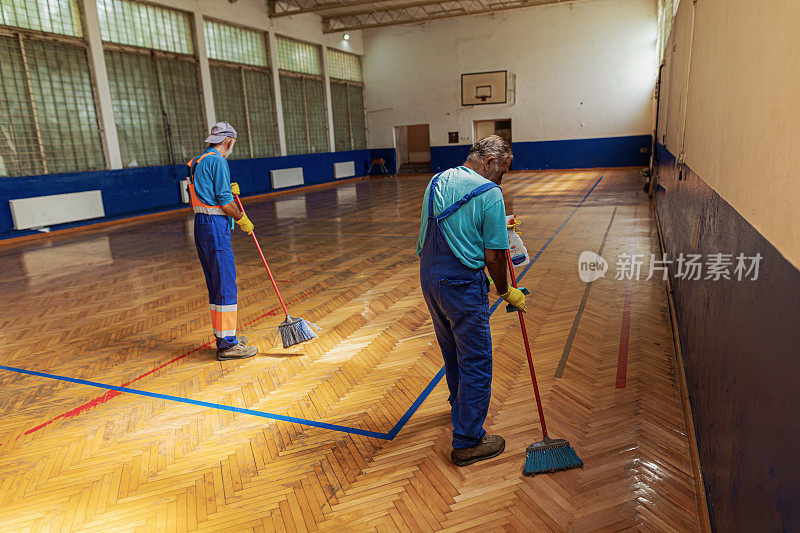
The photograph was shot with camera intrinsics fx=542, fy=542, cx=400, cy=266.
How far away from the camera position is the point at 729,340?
7.27 feet

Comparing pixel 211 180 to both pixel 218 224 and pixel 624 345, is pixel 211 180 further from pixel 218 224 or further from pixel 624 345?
pixel 624 345

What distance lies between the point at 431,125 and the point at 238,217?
75.0 feet

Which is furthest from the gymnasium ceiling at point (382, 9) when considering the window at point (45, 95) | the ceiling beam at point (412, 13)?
the window at point (45, 95)

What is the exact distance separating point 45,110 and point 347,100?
586 inches

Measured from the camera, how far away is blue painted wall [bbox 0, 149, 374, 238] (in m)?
12.4

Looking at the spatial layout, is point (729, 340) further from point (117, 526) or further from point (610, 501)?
point (117, 526)

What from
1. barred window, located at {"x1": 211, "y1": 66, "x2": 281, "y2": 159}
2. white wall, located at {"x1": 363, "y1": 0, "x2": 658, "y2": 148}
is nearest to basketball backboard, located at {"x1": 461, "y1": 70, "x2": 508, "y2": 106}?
white wall, located at {"x1": 363, "y1": 0, "x2": 658, "y2": 148}

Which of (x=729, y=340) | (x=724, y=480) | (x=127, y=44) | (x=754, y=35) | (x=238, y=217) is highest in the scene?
(x=127, y=44)

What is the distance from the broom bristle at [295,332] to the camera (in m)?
4.97

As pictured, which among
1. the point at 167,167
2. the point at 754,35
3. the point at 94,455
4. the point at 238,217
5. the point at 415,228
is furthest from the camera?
the point at 167,167

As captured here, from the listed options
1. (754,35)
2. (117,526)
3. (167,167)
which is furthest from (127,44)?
(754,35)

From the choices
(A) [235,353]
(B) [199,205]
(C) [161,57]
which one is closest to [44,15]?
(C) [161,57]

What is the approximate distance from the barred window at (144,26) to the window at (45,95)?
897 mm

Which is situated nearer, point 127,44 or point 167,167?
point 127,44
